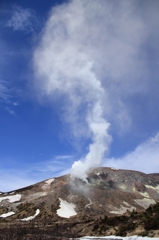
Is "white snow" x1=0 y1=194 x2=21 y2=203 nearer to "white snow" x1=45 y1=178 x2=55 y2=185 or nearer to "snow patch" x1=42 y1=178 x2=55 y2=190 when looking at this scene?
"snow patch" x1=42 y1=178 x2=55 y2=190

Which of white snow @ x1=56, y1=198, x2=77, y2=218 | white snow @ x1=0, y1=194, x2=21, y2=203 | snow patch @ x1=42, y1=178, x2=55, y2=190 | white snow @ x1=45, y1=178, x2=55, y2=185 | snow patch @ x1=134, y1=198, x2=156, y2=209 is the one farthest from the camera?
white snow @ x1=45, y1=178, x2=55, y2=185

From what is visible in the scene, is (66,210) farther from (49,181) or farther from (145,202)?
(49,181)

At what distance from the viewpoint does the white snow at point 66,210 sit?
286 ft

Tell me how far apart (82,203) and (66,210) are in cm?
950

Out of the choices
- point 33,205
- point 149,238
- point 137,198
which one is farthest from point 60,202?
point 149,238

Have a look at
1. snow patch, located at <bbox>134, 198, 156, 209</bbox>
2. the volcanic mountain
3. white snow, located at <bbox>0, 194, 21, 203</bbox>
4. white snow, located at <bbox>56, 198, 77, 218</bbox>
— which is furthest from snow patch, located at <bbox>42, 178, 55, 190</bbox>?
snow patch, located at <bbox>134, 198, 156, 209</bbox>

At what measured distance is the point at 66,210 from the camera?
299 ft

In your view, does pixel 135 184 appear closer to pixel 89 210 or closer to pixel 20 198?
pixel 89 210

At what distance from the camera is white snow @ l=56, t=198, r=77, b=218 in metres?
87.1

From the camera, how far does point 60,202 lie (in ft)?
316

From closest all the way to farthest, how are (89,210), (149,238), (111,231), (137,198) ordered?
1. (149,238)
2. (111,231)
3. (89,210)
4. (137,198)

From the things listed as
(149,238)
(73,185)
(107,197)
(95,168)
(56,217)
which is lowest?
(149,238)

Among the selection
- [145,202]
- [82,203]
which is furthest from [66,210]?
[145,202]

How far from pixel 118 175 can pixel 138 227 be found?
3640 inches
